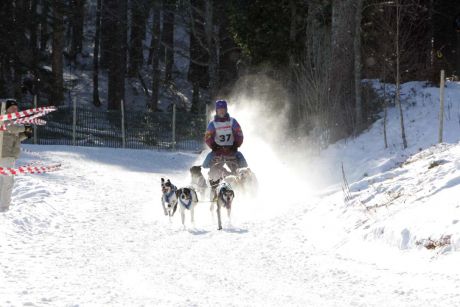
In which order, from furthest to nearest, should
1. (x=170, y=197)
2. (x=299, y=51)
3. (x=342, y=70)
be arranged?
(x=299, y=51) < (x=342, y=70) < (x=170, y=197)

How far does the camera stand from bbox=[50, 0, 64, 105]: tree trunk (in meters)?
37.3

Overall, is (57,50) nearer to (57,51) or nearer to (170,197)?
(57,51)

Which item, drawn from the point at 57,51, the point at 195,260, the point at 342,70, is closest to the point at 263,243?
the point at 195,260

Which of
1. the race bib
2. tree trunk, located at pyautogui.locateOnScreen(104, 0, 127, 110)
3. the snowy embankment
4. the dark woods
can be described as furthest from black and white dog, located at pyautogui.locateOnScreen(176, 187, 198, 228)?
tree trunk, located at pyautogui.locateOnScreen(104, 0, 127, 110)

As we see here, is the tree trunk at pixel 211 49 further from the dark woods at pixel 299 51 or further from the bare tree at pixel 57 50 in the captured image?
the bare tree at pixel 57 50

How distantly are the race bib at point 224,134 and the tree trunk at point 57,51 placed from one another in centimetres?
2380

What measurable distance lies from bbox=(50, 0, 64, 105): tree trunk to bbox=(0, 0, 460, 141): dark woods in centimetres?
5

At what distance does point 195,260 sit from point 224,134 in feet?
22.7

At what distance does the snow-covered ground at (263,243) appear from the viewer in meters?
7.27

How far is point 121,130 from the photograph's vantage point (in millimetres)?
31250

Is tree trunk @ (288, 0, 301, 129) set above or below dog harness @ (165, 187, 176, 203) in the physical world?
above

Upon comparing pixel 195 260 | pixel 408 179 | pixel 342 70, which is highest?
pixel 342 70

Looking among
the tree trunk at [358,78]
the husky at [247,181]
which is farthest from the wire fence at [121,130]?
the husky at [247,181]

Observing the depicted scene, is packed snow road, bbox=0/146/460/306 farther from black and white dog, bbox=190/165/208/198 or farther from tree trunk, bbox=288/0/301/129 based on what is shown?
tree trunk, bbox=288/0/301/129
